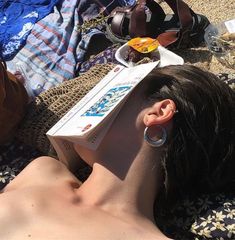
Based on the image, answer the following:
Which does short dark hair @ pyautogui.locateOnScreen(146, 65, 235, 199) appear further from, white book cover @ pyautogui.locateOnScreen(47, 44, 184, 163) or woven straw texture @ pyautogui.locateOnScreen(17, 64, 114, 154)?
woven straw texture @ pyautogui.locateOnScreen(17, 64, 114, 154)

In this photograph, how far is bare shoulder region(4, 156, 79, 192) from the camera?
5.82 ft

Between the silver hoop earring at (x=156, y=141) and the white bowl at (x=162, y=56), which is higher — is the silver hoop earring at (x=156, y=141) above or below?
above

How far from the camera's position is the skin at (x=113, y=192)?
1.52 meters

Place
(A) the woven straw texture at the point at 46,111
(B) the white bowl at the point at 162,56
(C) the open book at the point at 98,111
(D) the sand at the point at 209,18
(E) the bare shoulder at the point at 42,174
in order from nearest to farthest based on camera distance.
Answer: (C) the open book at the point at 98,111 → (E) the bare shoulder at the point at 42,174 → (A) the woven straw texture at the point at 46,111 → (B) the white bowl at the point at 162,56 → (D) the sand at the point at 209,18

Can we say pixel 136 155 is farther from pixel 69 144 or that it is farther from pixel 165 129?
pixel 69 144

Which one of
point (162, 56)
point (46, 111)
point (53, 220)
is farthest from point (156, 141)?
point (162, 56)

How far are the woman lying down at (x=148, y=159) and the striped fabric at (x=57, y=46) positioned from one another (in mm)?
847

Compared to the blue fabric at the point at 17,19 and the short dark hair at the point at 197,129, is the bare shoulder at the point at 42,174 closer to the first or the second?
the short dark hair at the point at 197,129

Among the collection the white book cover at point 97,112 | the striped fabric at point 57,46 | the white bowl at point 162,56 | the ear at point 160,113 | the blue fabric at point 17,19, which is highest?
the white book cover at point 97,112

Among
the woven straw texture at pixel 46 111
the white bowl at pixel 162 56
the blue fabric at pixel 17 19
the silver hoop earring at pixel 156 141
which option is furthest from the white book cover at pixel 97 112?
the blue fabric at pixel 17 19

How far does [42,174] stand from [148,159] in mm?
395

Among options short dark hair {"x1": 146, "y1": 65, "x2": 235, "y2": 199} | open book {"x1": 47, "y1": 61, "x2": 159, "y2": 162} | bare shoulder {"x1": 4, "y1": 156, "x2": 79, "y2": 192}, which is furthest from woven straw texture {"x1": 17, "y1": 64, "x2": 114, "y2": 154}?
short dark hair {"x1": 146, "y1": 65, "x2": 235, "y2": 199}

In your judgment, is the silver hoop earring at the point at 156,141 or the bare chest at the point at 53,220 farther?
the silver hoop earring at the point at 156,141

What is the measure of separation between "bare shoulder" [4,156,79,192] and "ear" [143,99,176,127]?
38cm
